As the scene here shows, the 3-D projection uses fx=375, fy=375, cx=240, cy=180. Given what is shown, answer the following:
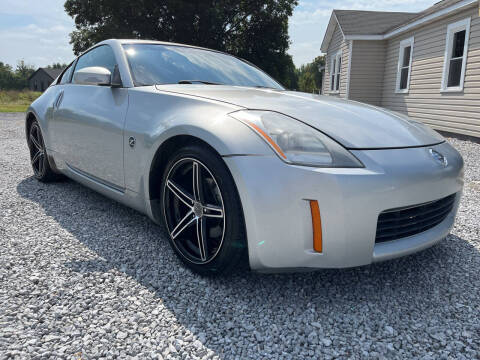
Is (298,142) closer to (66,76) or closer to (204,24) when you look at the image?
(66,76)

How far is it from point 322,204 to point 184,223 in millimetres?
879

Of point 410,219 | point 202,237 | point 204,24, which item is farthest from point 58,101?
point 204,24

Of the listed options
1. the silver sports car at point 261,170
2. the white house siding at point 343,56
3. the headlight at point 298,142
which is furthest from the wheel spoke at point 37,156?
the white house siding at point 343,56

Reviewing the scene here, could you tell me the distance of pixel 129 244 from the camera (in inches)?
103

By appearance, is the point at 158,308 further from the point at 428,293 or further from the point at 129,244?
the point at 428,293

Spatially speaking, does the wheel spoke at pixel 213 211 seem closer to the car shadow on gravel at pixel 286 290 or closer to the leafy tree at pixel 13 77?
the car shadow on gravel at pixel 286 290

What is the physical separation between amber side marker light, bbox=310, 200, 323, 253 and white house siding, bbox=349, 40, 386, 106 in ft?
47.4

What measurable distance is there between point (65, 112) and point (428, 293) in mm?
3135

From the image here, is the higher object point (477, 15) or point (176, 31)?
point (176, 31)

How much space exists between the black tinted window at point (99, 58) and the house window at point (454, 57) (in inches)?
350

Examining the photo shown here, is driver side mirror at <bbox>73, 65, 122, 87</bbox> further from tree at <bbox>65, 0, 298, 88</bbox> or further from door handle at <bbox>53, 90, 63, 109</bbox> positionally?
tree at <bbox>65, 0, 298, 88</bbox>

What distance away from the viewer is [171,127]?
7.10ft

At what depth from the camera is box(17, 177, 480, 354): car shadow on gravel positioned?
1.75 m

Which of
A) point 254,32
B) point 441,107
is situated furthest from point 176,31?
point 441,107
